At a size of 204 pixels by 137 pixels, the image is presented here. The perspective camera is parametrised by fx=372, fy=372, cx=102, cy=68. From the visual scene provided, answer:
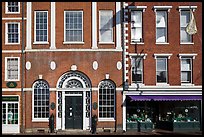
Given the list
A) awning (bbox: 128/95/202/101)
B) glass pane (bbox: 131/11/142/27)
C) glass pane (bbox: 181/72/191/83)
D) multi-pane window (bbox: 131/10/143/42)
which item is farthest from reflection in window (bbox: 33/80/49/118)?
glass pane (bbox: 181/72/191/83)

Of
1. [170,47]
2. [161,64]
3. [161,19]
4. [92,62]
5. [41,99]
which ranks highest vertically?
[161,19]

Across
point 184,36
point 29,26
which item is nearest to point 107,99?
point 184,36

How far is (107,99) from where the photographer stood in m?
28.3

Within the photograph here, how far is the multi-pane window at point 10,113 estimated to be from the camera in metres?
28.1

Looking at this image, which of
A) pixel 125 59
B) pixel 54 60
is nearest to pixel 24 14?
Answer: pixel 54 60

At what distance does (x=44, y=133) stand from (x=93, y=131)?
3.64m

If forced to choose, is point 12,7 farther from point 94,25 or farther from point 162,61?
point 162,61

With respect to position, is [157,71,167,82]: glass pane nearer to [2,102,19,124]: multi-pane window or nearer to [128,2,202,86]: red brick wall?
[128,2,202,86]: red brick wall

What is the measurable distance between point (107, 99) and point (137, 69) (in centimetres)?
328

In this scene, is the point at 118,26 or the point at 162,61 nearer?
the point at 118,26

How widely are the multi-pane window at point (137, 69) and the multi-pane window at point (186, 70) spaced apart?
323cm

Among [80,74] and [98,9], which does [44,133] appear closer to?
[80,74]

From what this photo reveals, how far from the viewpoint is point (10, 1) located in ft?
94.1

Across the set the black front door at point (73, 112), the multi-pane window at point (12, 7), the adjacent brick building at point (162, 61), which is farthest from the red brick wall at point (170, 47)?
the multi-pane window at point (12, 7)
